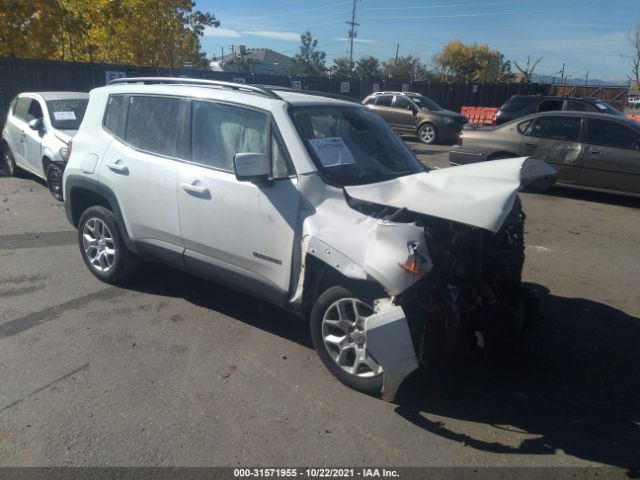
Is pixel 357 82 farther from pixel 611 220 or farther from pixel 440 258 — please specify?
pixel 440 258

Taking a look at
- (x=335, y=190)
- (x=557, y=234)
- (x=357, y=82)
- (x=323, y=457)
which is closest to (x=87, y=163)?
(x=335, y=190)

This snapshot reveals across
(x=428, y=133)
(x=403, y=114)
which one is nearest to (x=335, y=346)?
(x=428, y=133)

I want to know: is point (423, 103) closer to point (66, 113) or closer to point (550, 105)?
point (550, 105)

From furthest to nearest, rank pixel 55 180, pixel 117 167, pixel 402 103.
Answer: pixel 402 103, pixel 55 180, pixel 117 167

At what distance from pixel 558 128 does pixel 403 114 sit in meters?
9.82

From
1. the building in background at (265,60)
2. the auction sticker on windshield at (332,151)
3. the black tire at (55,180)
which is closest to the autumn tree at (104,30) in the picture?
the black tire at (55,180)

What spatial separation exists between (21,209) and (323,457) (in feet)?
23.8

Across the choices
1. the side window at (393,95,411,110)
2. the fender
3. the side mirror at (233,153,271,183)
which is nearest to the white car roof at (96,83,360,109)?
the side mirror at (233,153,271,183)

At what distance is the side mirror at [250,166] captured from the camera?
347cm

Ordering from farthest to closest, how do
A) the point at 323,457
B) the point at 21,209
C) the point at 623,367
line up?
the point at 21,209 < the point at 623,367 < the point at 323,457

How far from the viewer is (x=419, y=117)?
1869cm

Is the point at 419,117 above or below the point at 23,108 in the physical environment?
above

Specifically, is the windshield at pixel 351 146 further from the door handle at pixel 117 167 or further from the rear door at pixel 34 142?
the rear door at pixel 34 142

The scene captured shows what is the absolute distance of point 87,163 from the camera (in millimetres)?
5031
